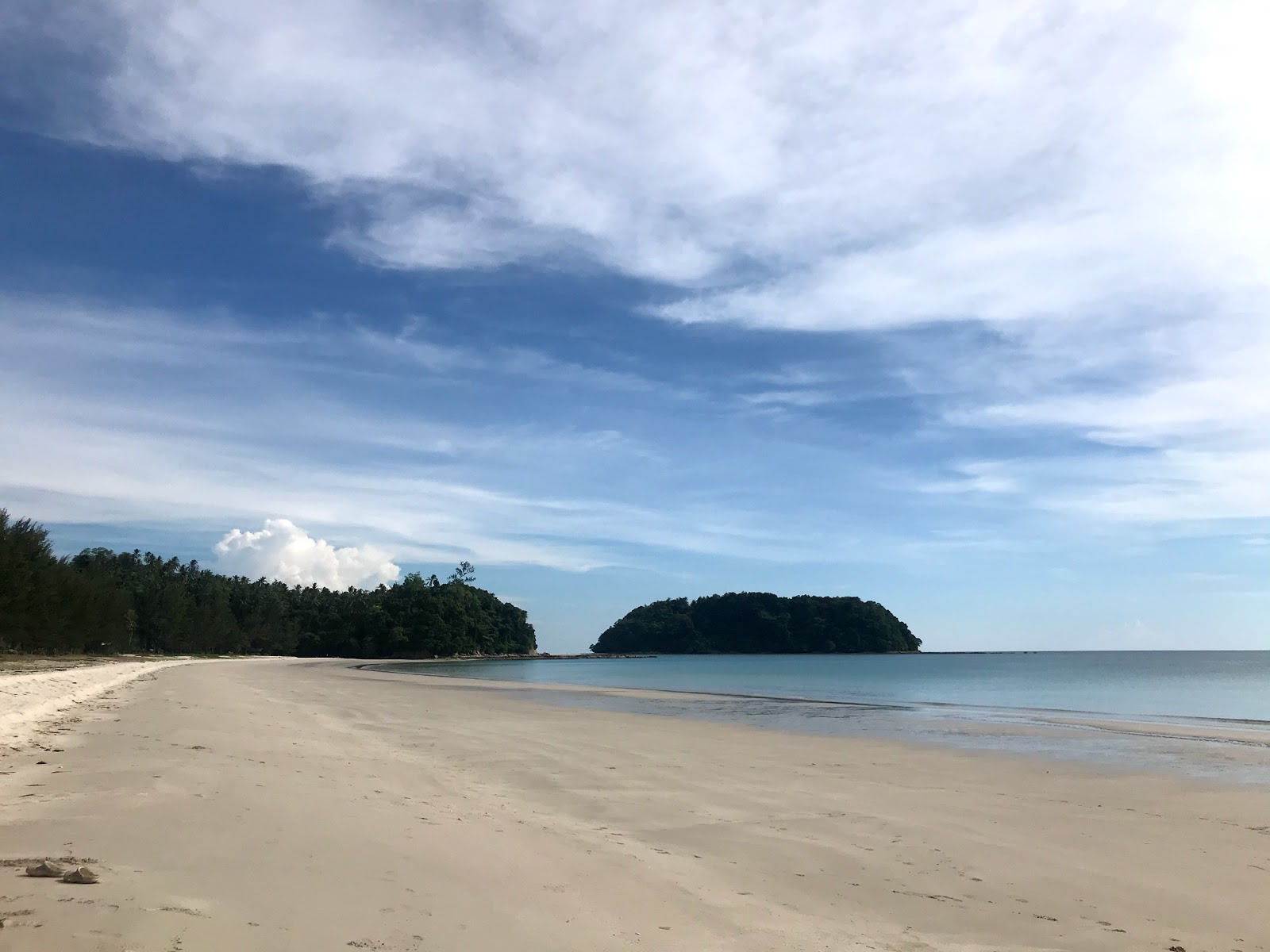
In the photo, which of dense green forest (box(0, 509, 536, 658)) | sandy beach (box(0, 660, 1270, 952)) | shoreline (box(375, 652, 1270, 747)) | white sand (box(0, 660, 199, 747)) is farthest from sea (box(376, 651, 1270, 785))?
dense green forest (box(0, 509, 536, 658))

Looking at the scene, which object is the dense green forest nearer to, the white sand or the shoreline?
the white sand

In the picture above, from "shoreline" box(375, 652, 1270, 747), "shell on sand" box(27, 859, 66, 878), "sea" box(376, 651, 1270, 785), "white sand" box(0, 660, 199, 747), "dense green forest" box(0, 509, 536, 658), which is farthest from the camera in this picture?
"dense green forest" box(0, 509, 536, 658)

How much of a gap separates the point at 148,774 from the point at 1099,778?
15.4 metres

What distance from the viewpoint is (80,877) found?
543 centimetres

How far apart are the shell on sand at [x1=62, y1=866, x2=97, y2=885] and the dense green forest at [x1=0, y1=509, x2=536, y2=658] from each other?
5384 centimetres

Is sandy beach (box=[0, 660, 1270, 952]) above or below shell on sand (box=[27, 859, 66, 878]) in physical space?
below

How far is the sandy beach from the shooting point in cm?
532

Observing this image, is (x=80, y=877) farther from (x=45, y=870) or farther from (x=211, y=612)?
(x=211, y=612)

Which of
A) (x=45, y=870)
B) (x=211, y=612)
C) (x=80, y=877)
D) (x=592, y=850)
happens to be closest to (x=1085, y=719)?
(x=592, y=850)

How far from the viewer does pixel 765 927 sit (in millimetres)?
Answer: 5848

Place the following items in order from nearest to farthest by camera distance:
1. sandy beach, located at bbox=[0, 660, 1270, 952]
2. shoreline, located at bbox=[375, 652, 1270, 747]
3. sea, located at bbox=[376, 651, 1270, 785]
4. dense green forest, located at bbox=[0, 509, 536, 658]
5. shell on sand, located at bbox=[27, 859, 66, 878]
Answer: sandy beach, located at bbox=[0, 660, 1270, 952] < shell on sand, located at bbox=[27, 859, 66, 878] < sea, located at bbox=[376, 651, 1270, 785] < shoreline, located at bbox=[375, 652, 1270, 747] < dense green forest, located at bbox=[0, 509, 536, 658]

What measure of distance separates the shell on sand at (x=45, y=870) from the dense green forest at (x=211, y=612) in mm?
53542

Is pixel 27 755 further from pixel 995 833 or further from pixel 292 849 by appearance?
pixel 995 833

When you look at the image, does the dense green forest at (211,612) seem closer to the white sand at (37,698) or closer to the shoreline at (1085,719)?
the white sand at (37,698)
